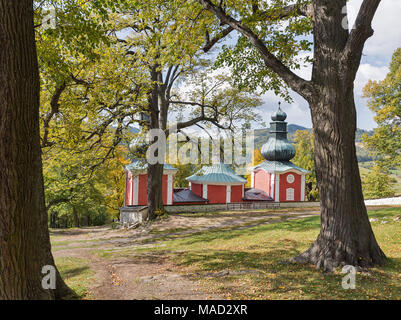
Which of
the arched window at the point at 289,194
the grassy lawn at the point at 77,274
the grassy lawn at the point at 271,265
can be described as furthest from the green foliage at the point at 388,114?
the grassy lawn at the point at 77,274

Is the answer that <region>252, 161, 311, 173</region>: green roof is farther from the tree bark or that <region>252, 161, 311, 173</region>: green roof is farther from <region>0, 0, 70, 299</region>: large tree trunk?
<region>0, 0, 70, 299</region>: large tree trunk

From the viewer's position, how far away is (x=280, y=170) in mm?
35812

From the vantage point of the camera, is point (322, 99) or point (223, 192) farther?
point (223, 192)

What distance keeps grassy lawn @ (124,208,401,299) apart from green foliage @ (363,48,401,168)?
16.8m

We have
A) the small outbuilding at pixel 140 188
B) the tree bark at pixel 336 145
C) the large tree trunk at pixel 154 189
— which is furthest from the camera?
the small outbuilding at pixel 140 188

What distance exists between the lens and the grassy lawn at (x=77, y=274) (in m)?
6.09

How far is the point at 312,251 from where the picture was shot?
6.89 metres

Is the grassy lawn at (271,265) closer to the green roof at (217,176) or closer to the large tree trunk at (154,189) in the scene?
the large tree trunk at (154,189)

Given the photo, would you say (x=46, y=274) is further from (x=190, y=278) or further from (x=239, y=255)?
(x=239, y=255)

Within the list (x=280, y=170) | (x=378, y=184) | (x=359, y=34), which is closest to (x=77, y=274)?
(x=359, y=34)

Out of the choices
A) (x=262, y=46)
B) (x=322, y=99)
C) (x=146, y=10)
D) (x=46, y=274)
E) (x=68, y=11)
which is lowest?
(x=46, y=274)

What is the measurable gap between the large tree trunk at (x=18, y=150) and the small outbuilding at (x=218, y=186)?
28.6m

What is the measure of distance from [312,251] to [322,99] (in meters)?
3.54
